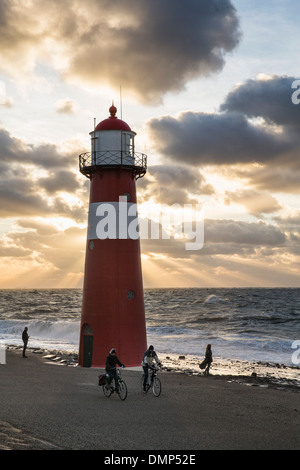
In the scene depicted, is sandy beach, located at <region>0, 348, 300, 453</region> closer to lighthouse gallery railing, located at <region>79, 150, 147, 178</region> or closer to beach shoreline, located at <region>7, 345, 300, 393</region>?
beach shoreline, located at <region>7, 345, 300, 393</region>

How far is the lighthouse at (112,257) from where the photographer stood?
22.0 m

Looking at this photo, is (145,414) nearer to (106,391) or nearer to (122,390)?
(122,390)

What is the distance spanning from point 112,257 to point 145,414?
8401 mm

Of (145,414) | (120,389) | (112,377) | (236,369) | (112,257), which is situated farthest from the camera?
(236,369)

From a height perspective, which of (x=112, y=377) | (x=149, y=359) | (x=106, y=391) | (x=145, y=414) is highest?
(x=149, y=359)

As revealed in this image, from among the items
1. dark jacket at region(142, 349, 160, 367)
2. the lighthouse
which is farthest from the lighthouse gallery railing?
dark jacket at region(142, 349, 160, 367)

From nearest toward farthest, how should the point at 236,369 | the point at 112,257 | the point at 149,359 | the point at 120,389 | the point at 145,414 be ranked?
the point at 145,414 → the point at 120,389 → the point at 149,359 → the point at 112,257 → the point at 236,369

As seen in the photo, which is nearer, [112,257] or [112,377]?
[112,377]

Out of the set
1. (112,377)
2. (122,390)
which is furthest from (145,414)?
(112,377)

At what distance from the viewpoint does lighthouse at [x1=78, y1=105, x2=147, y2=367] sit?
72.3ft

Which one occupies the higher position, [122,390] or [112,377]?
[112,377]

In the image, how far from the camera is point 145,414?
50.3ft

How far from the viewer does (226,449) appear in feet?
40.0
